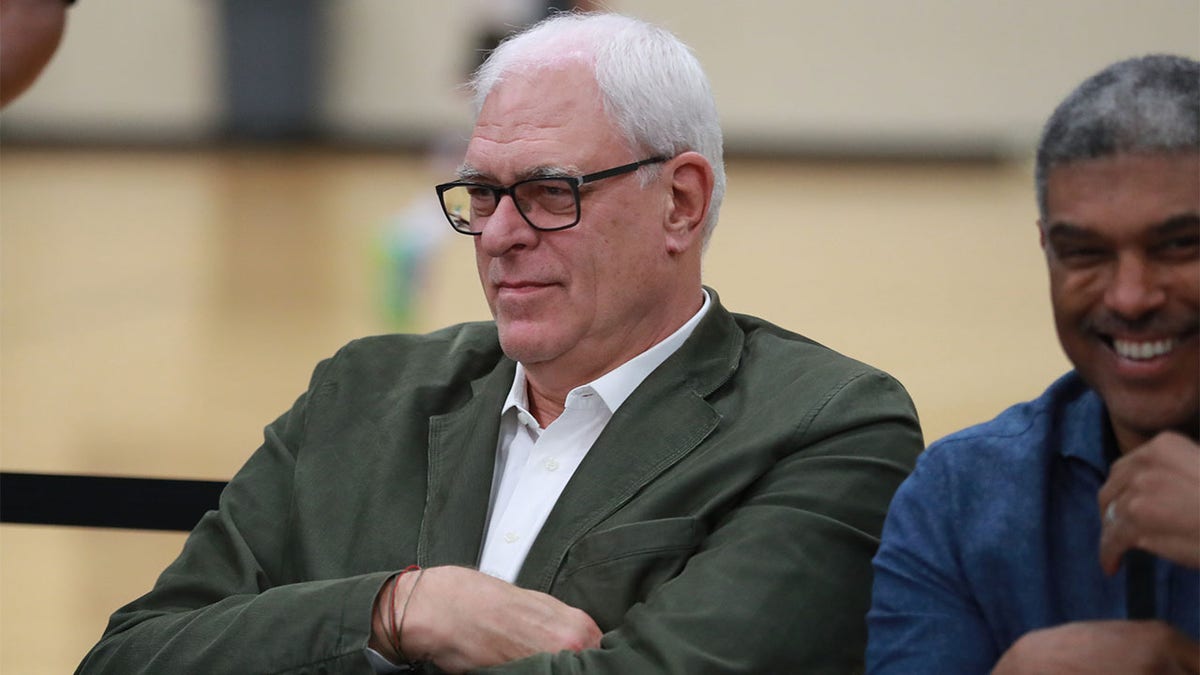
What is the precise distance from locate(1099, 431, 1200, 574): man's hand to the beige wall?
10.6 metres

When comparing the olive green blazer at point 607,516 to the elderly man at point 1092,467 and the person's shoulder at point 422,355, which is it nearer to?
the person's shoulder at point 422,355

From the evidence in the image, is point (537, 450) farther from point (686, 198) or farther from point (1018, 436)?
point (1018, 436)

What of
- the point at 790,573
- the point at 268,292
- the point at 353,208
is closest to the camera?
the point at 790,573

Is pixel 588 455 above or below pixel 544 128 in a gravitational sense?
below

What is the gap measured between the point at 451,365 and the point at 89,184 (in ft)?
31.5

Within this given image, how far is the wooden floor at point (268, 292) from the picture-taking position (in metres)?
4.96

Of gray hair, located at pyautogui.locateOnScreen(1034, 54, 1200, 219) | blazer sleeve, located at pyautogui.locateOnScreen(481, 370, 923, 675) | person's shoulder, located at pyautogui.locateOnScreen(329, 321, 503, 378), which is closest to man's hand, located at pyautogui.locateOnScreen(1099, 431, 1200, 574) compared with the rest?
gray hair, located at pyautogui.locateOnScreen(1034, 54, 1200, 219)

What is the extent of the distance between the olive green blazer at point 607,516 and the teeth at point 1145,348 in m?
0.50

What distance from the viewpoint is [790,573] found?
1.96 m

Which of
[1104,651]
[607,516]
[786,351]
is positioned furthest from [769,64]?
[1104,651]

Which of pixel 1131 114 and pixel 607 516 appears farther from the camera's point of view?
pixel 607 516

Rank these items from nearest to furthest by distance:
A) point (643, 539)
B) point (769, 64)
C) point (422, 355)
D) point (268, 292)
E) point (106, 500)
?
point (643, 539) < point (422, 355) < point (106, 500) < point (268, 292) < point (769, 64)

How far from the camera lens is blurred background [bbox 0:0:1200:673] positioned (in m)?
5.52

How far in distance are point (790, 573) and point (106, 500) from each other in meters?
1.47
